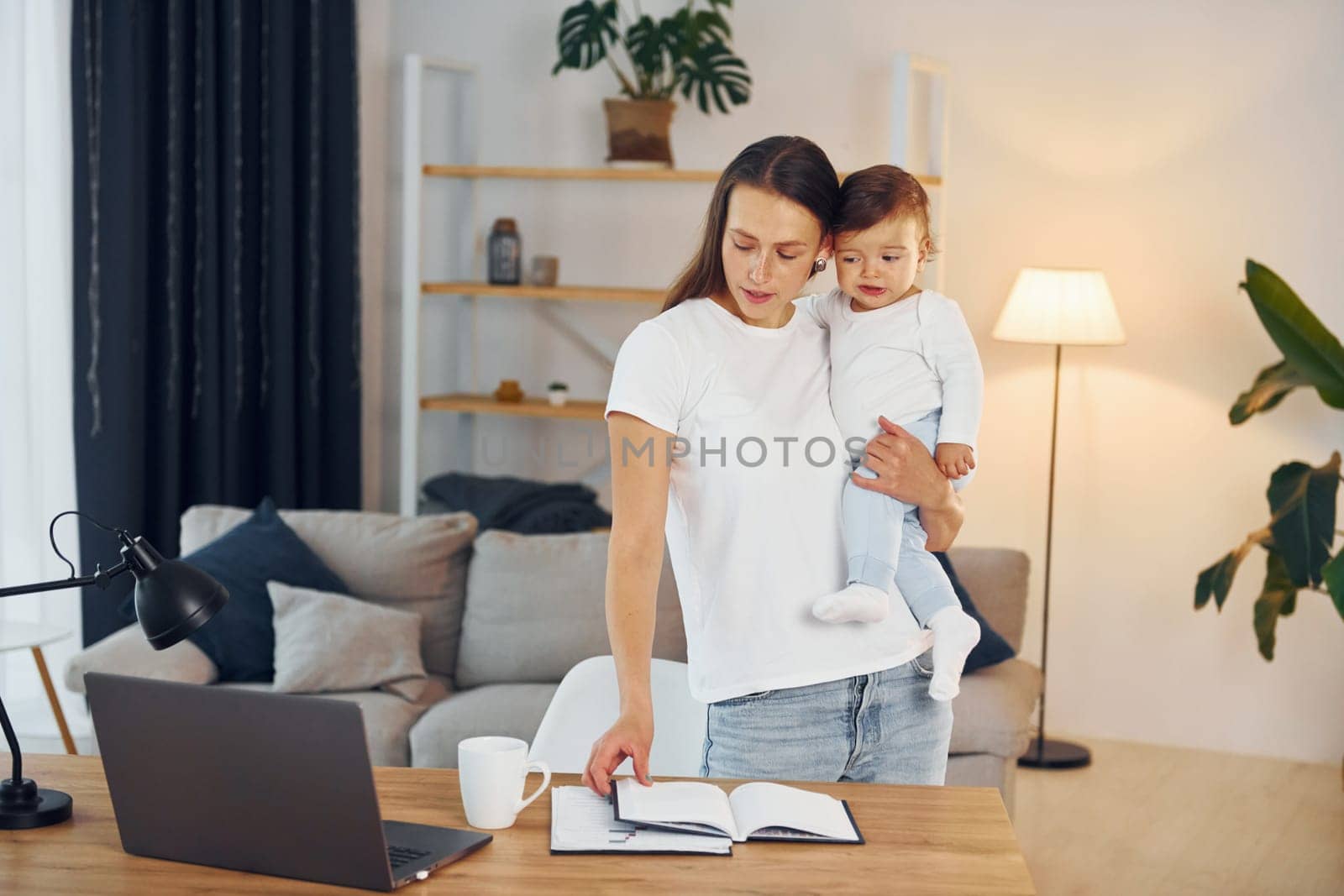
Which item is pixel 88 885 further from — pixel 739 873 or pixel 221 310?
pixel 221 310

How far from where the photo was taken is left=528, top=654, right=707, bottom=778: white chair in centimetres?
196

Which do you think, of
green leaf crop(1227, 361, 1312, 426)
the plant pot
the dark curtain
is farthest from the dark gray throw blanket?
green leaf crop(1227, 361, 1312, 426)

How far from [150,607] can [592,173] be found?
3035mm

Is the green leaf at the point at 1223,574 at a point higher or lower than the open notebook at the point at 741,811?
lower

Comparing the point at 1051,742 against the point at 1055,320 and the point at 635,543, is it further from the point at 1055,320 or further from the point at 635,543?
the point at 635,543

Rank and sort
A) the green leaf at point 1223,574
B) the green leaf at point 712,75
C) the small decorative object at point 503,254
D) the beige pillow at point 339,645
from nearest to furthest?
the beige pillow at point 339,645 < the green leaf at point 1223,574 < the green leaf at point 712,75 < the small decorative object at point 503,254

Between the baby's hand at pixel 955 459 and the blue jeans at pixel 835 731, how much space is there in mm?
284

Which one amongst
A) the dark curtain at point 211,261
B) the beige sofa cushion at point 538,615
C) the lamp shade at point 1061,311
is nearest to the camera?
the beige sofa cushion at point 538,615

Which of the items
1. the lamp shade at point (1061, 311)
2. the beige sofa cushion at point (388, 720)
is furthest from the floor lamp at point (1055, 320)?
the beige sofa cushion at point (388, 720)

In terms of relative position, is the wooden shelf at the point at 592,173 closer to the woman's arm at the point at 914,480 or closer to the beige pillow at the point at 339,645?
the beige pillow at the point at 339,645

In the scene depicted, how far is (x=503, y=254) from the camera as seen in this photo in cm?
442

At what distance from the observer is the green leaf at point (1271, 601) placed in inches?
147

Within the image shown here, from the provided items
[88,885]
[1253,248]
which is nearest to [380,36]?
[1253,248]

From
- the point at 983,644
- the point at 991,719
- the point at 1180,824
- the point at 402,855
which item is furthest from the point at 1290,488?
the point at 402,855
